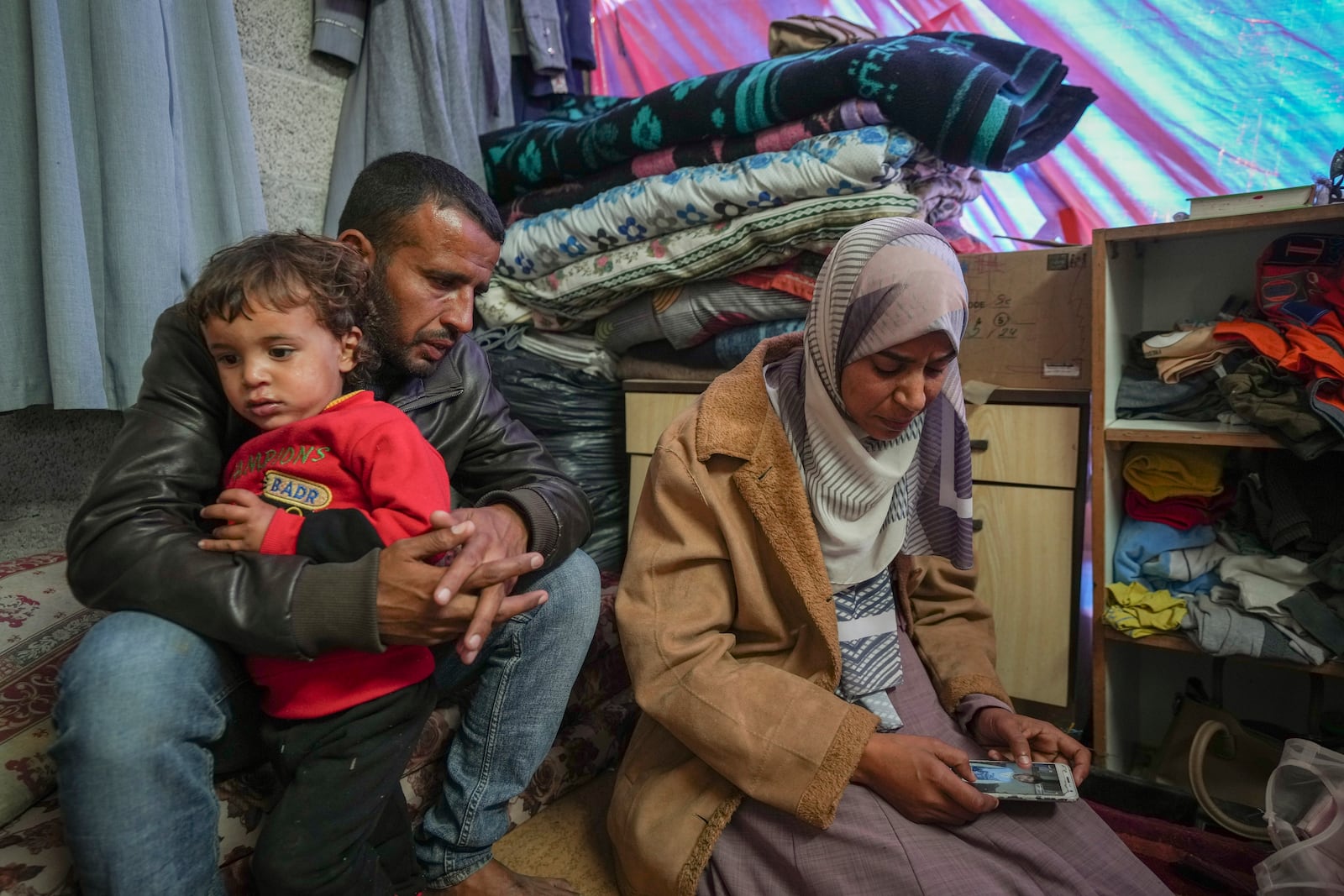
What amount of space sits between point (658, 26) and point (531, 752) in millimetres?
2325

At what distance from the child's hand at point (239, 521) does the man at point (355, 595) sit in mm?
17

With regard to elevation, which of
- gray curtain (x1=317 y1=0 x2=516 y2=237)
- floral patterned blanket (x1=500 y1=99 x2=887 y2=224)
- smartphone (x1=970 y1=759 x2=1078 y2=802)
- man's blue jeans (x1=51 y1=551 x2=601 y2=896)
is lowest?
smartphone (x1=970 y1=759 x2=1078 y2=802)

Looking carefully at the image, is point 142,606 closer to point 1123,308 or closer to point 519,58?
point 1123,308

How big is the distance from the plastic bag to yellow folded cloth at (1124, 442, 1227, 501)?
1.89ft

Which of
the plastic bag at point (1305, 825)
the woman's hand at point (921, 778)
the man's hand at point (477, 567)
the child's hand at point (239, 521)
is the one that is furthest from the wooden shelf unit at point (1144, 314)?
the child's hand at point (239, 521)

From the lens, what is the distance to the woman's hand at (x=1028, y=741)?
109 cm

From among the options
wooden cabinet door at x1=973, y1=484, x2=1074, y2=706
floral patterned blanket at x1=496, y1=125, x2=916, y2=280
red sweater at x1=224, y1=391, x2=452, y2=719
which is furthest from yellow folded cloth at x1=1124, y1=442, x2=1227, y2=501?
red sweater at x1=224, y1=391, x2=452, y2=719

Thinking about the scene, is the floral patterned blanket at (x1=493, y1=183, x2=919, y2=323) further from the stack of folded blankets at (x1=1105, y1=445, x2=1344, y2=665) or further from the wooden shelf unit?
the stack of folded blankets at (x1=1105, y1=445, x2=1344, y2=665)

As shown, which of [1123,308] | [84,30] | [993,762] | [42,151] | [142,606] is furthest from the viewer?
[1123,308]

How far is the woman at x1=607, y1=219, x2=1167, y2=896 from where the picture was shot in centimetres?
98

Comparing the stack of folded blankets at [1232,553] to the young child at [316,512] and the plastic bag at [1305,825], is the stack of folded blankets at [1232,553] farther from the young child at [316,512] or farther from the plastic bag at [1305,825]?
the young child at [316,512]

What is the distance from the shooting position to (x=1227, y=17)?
1.81m

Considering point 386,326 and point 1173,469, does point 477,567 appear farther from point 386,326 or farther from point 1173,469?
point 1173,469

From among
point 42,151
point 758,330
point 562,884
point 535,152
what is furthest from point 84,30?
point 562,884
